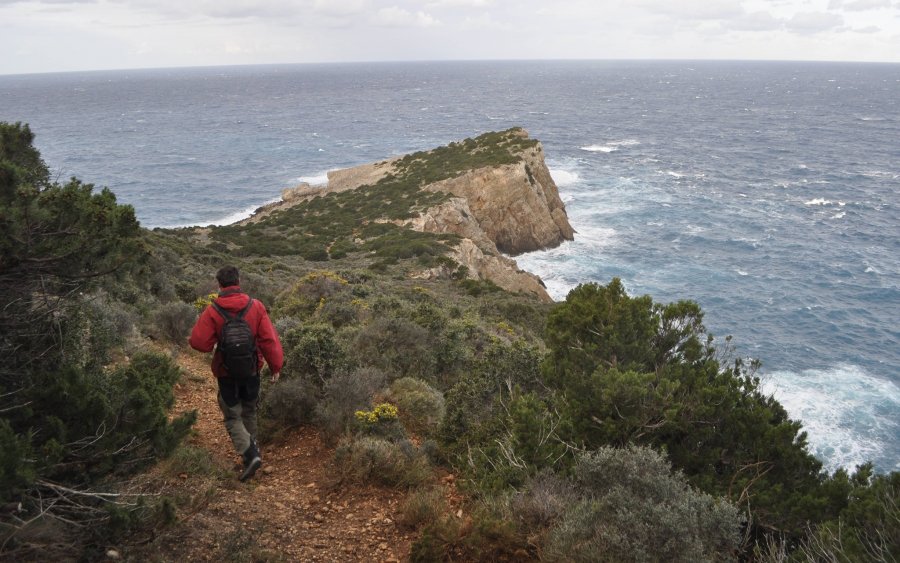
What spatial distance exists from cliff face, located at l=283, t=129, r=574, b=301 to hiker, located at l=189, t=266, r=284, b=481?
25.6 metres

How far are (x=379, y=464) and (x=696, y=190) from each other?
57415mm

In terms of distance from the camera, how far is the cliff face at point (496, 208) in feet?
111

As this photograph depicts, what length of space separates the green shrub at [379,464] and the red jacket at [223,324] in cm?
135

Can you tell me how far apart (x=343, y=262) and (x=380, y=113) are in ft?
331

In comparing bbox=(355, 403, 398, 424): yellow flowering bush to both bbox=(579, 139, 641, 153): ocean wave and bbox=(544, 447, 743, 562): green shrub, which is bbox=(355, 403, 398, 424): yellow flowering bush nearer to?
bbox=(544, 447, 743, 562): green shrub

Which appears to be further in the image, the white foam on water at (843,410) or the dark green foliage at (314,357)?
the white foam on water at (843,410)

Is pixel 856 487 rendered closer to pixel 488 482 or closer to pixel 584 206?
pixel 488 482

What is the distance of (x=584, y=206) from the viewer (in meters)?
52.2

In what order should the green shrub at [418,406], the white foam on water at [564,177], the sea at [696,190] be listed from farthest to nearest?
the white foam on water at [564,177]
the sea at [696,190]
the green shrub at [418,406]

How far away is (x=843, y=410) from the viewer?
23.7 meters

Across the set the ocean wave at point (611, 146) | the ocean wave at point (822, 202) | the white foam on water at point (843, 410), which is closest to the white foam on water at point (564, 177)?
the ocean wave at point (611, 146)

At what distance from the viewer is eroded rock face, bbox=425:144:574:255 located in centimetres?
4181

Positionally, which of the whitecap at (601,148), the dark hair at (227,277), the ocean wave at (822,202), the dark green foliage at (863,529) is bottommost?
the ocean wave at (822,202)

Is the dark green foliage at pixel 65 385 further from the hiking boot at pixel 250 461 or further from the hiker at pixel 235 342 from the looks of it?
the hiking boot at pixel 250 461
